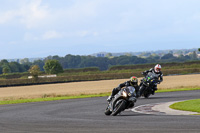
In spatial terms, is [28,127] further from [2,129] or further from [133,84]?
[133,84]

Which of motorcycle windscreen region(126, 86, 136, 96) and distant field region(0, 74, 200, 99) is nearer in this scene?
motorcycle windscreen region(126, 86, 136, 96)

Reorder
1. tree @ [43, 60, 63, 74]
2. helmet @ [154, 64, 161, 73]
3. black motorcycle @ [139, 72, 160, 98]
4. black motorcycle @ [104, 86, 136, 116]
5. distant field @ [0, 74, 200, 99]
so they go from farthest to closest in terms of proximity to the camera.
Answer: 1. tree @ [43, 60, 63, 74]
2. distant field @ [0, 74, 200, 99]
3. black motorcycle @ [139, 72, 160, 98]
4. helmet @ [154, 64, 161, 73]
5. black motorcycle @ [104, 86, 136, 116]

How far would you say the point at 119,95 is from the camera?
18.1 m

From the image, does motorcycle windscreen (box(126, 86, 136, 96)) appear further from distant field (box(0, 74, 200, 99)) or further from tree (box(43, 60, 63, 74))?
tree (box(43, 60, 63, 74))

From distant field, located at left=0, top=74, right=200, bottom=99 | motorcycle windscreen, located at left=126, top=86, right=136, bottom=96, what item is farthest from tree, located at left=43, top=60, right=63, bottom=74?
motorcycle windscreen, located at left=126, top=86, right=136, bottom=96

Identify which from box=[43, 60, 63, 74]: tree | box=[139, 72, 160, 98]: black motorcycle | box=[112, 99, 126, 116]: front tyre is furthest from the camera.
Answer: box=[43, 60, 63, 74]: tree

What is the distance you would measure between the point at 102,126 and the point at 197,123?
3.02 meters

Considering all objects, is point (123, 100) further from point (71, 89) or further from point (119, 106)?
point (71, 89)

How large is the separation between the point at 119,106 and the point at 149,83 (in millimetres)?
10586

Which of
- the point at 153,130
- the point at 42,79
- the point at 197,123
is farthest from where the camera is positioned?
the point at 42,79

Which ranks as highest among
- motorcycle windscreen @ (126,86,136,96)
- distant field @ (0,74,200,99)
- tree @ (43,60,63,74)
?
tree @ (43,60,63,74)

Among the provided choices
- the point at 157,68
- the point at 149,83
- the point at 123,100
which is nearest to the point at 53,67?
the point at 149,83

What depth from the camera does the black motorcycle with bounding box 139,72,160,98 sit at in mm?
28094

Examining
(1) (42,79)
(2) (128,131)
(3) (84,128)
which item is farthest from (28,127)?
(1) (42,79)
